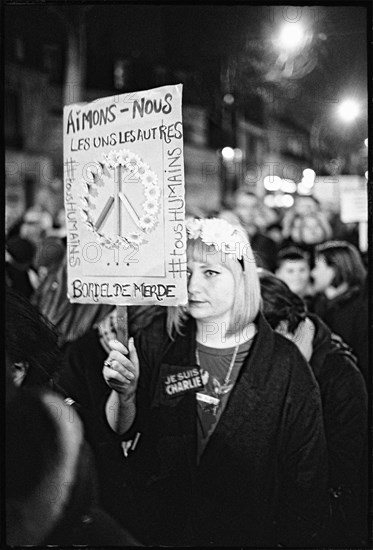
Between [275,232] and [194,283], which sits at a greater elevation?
[275,232]

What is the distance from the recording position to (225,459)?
3.12 meters

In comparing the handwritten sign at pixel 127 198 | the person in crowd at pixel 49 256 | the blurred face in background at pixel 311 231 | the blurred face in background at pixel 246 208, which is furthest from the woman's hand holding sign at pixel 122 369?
the blurred face in background at pixel 311 231

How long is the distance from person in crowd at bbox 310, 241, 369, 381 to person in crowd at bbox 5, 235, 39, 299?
86 centimetres

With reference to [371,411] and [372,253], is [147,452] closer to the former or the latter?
[371,411]

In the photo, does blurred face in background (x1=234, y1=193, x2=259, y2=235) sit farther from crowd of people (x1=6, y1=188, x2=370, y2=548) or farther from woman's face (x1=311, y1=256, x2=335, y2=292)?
woman's face (x1=311, y1=256, x2=335, y2=292)

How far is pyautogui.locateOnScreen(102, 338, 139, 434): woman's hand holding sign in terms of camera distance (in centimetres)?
311

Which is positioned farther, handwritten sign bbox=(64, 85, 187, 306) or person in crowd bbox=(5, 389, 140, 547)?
person in crowd bbox=(5, 389, 140, 547)

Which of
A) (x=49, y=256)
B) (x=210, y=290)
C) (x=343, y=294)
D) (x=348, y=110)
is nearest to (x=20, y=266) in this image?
(x=49, y=256)

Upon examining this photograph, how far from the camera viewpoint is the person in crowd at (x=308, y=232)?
10.2ft

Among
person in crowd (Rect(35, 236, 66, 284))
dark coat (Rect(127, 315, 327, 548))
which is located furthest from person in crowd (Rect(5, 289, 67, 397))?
dark coat (Rect(127, 315, 327, 548))

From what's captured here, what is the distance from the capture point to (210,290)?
307 cm

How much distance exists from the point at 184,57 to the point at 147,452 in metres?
1.20

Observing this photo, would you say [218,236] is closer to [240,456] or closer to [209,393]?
[209,393]

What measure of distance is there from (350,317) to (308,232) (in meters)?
0.29
